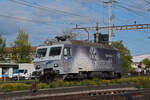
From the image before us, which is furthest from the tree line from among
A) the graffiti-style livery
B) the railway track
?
the railway track

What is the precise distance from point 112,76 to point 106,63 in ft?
6.67

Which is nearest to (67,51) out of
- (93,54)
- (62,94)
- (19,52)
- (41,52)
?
(41,52)

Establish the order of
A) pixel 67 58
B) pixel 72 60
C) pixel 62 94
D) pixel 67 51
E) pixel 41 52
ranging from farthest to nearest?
pixel 41 52 < pixel 72 60 < pixel 67 51 < pixel 67 58 < pixel 62 94

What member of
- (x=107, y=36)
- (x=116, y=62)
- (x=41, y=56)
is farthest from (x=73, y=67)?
(x=107, y=36)

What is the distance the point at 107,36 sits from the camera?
44906 mm

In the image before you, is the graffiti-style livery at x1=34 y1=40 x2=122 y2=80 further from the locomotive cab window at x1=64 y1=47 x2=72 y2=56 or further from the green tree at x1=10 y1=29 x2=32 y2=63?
the green tree at x1=10 y1=29 x2=32 y2=63

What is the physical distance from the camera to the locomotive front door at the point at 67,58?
2208 cm

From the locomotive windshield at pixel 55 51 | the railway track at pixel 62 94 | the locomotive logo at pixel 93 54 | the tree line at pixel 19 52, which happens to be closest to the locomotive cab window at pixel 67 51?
the locomotive windshield at pixel 55 51

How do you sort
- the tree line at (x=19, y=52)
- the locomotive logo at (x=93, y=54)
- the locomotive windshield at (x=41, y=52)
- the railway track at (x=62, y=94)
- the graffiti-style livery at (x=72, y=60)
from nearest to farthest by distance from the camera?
the railway track at (x=62, y=94), the graffiti-style livery at (x=72, y=60), the locomotive windshield at (x=41, y=52), the locomotive logo at (x=93, y=54), the tree line at (x=19, y=52)

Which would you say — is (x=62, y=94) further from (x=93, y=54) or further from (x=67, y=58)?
(x=93, y=54)

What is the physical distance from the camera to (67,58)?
22.4 m

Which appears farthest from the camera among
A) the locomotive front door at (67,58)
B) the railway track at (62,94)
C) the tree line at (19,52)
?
the tree line at (19,52)

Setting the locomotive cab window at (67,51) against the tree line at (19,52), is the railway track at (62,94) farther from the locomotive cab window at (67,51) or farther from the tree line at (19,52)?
the tree line at (19,52)

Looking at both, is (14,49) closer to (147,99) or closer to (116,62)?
(116,62)
